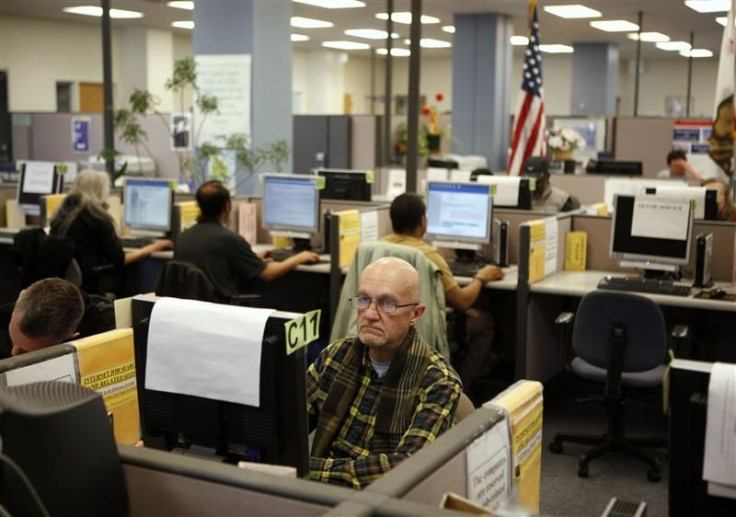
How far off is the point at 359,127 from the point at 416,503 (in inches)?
349

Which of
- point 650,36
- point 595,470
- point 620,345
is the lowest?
point 595,470

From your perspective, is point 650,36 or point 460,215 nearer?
point 460,215

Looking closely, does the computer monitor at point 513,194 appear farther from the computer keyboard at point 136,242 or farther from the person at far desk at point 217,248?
the computer keyboard at point 136,242

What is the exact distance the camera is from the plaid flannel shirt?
6.73 ft

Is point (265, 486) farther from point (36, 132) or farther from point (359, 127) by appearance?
point (36, 132)

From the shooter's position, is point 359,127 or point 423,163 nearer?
point 423,163

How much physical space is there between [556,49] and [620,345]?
12.4 meters

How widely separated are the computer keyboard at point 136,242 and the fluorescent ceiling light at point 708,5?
6328 mm

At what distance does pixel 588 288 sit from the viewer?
14.2ft

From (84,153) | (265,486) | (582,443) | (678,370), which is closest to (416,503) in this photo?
(265,486)

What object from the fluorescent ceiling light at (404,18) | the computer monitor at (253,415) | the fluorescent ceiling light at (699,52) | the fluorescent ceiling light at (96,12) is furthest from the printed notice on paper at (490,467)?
the fluorescent ceiling light at (699,52)

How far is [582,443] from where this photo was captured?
4031mm

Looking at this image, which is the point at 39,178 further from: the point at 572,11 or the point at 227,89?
the point at 572,11

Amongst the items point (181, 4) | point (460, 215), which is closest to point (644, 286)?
point (460, 215)
